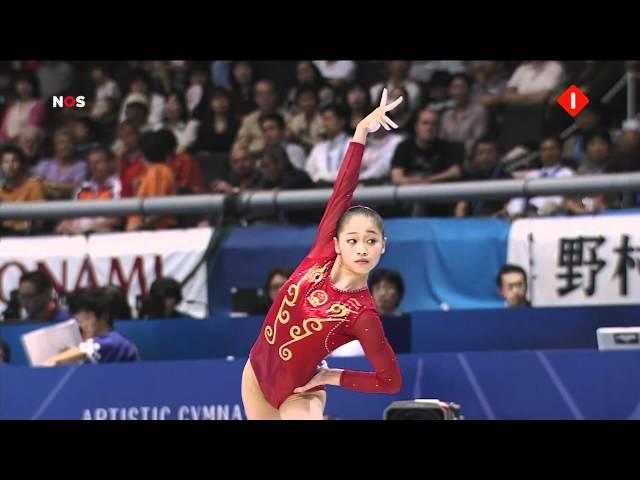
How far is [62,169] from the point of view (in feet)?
33.7

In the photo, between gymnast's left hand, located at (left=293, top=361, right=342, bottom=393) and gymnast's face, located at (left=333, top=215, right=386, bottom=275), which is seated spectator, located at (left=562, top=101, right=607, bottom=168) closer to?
gymnast's face, located at (left=333, top=215, right=386, bottom=275)

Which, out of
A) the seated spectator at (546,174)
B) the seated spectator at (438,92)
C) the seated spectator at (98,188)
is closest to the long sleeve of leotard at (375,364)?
the seated spectator at (546,174)

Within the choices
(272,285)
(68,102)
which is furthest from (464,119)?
(68,102)

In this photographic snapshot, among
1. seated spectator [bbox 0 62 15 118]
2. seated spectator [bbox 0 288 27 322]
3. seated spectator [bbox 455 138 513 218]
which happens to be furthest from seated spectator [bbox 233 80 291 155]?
seated spectator [bbox 0 288 27 322]

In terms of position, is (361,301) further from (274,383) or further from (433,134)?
(433,134)

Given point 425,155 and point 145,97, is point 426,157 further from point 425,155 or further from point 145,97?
point 145,97

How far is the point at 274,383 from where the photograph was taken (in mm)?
5832

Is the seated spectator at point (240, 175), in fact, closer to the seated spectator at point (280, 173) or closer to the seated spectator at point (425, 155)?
the seated spectator at point (280, 173)

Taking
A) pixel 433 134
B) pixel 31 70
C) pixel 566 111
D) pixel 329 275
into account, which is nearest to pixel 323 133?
pixel 433 134

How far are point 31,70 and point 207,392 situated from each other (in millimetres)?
A: 4265

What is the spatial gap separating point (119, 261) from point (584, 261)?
126 inches

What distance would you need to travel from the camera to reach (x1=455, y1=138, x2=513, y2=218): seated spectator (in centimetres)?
935

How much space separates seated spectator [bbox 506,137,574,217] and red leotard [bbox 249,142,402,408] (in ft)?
11.2

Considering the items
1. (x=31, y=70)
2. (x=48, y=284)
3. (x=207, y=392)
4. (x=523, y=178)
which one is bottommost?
(x=207, y=392)
